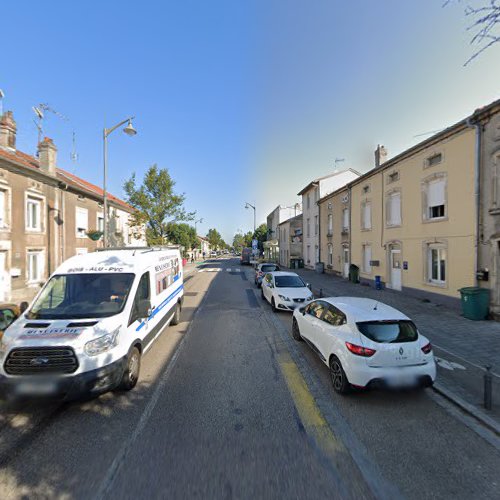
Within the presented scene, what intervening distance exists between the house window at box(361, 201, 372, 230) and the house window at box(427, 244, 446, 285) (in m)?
4.83

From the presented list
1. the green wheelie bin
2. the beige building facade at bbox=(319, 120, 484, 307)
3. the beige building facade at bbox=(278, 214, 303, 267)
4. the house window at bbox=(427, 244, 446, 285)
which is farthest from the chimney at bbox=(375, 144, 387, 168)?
the beige building facade at bbox=(278, 214, 303, 267)

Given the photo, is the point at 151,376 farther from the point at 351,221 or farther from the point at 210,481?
the point at 351,221

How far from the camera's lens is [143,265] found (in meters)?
5.36

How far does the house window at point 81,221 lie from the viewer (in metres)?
16.7

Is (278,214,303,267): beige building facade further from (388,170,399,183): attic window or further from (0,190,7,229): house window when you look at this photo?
(0,190,7,229): house window

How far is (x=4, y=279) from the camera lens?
11.4m

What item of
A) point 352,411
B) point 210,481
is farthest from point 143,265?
point 352,411

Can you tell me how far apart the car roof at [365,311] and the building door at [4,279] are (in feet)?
44.8

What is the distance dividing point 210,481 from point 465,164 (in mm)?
11737

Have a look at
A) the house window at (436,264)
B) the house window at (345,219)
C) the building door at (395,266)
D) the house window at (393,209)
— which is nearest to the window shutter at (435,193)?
the house window at (436,264)

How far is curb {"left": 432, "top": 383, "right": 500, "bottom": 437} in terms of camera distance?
3.35 meters

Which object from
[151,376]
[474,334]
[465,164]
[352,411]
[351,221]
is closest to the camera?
[352,411]

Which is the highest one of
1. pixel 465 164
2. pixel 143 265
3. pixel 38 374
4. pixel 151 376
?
pixel 465 164

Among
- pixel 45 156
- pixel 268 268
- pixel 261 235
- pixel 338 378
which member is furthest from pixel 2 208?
pixel 261 235
